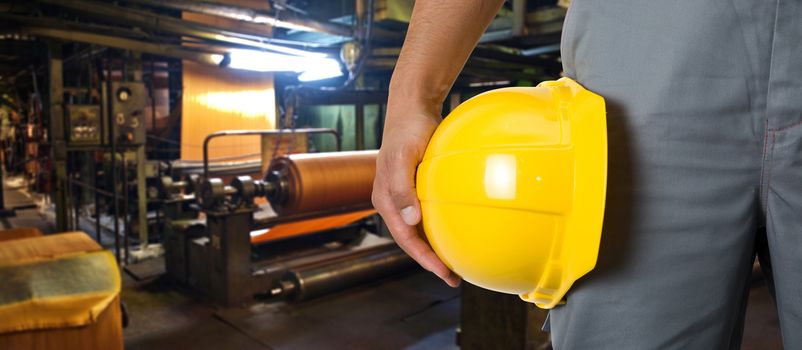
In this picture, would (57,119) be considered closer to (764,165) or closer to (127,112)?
(127,112)

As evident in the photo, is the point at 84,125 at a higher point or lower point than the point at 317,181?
higher

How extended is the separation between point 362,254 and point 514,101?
3.70 m

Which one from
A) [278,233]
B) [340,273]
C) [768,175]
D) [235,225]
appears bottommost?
[340,273]

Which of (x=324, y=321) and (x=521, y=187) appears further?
(x=324, y=321)

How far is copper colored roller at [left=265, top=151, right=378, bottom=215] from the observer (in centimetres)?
370

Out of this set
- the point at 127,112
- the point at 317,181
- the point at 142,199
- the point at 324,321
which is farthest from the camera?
the point at 142,199

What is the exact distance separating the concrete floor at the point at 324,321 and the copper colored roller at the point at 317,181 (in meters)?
0.65

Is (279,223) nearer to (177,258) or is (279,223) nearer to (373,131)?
(177,258)

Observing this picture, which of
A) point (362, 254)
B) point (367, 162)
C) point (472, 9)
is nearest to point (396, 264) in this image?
point (362, 254)

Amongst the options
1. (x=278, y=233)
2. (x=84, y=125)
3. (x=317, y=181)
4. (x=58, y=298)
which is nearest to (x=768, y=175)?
(x=58, y=298)

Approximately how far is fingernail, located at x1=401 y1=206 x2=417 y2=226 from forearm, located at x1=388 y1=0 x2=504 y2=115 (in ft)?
0.49

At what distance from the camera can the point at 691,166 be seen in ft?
2.15

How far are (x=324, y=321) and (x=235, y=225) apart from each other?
89cm

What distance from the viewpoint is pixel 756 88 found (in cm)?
64
